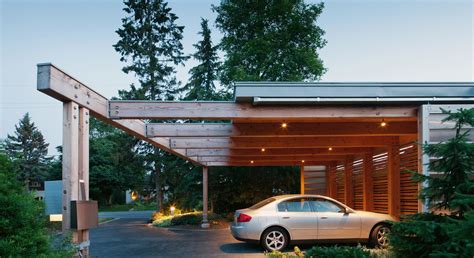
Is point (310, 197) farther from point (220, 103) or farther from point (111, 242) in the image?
point (111, 242)

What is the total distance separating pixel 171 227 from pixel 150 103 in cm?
1231

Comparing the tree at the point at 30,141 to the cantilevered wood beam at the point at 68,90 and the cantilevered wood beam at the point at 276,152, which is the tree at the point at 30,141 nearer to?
the cantilevered wood beam at the point at 276,152

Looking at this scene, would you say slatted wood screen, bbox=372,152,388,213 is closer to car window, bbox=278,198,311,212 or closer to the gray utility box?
car window, bbox=278,198,311,212

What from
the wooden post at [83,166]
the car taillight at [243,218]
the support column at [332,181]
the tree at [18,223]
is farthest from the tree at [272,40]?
the tree at [18,223]

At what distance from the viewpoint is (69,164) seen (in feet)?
22.1

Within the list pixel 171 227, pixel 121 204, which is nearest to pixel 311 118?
pixel 171 227

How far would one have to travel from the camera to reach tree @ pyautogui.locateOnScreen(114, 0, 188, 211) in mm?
26609

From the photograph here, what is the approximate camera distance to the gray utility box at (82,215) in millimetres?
6618

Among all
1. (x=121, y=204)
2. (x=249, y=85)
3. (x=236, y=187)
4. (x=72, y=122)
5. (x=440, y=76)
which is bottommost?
(x=121, y=204)

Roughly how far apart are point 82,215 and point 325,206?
617cm

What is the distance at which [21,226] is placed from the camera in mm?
4457

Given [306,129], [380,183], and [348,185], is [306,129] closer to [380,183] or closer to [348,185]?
[380,183]

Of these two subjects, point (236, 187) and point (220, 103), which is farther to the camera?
point (236, 187)

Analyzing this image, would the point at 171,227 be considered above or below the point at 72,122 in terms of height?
below
